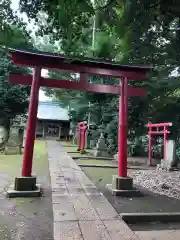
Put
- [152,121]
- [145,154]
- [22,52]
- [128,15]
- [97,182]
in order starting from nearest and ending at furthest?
[128,15]
[22,52]
[97,182]
[152,121]
[145,154]

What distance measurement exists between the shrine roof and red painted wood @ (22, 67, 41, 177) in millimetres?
223

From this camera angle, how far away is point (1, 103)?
13531 mm

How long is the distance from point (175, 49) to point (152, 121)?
28.6 ft

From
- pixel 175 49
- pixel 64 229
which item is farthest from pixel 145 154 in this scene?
pixel 64 229

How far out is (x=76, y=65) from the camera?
6062 mm

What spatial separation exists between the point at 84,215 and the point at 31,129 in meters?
2.27

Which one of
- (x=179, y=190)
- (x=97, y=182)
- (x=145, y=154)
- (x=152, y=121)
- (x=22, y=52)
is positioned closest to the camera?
(x=22, y=52)

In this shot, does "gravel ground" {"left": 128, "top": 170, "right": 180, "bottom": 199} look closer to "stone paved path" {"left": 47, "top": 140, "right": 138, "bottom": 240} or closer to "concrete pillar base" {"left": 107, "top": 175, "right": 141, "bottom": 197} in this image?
"concrete pillar base" {"left": 107, "top": 175, "right": 141, "bottom": 197}

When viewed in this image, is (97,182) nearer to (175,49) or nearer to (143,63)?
(143,63)

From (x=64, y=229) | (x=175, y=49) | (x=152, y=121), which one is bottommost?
(x=64, y=229)

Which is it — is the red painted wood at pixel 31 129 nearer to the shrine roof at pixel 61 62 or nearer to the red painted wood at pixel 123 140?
the shrine roof at pixel 61 62

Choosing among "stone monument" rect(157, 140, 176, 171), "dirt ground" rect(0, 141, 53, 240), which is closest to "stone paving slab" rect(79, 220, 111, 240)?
"dirt ground" rect(0, 141, 53, 240)

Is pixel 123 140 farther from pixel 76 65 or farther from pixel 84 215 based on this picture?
pixel 84 215

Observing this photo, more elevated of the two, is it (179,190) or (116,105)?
(116,105)
